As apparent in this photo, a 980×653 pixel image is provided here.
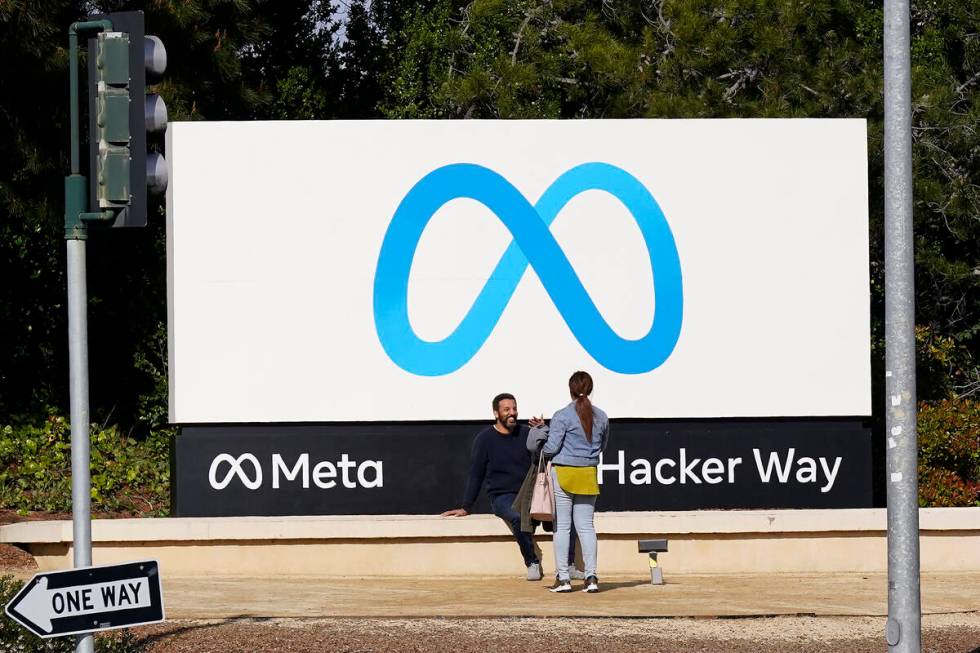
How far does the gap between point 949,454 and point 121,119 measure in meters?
12.5

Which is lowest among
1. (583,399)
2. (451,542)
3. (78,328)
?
(451,542)

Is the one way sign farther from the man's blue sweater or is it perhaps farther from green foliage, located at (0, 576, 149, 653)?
the man's blue sweater

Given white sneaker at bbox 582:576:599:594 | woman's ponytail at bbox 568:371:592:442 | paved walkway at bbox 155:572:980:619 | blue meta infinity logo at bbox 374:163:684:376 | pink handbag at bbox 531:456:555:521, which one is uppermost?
blue meta infinity logo at bbox 374:163:684:376

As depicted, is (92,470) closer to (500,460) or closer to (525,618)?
(500,460)

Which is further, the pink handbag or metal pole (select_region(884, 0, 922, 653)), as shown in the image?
the pink handbag

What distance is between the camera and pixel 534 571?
1391cm

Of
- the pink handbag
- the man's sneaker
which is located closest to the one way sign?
the pink handbag

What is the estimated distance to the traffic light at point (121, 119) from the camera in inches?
317

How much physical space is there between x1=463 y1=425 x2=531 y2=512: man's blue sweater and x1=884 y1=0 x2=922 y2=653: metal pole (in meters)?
4.90

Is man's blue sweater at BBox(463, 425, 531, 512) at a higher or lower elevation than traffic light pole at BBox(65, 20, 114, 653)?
lower

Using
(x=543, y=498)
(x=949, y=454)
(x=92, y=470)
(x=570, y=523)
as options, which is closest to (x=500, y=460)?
(x=543, y=498)

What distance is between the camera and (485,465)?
1374 centimetres

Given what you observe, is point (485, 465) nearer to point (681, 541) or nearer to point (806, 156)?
point (681, 541)

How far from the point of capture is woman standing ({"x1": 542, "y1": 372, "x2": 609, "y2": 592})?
12.8 m
